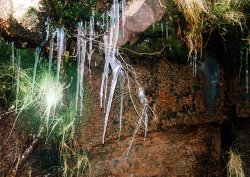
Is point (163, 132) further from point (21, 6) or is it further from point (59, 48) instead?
point (21, 6)

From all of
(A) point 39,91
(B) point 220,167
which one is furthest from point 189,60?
(A) point 39,91

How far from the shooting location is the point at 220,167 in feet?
12.1

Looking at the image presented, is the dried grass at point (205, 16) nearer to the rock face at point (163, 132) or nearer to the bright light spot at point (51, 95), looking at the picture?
the rock face at point (163, 132)

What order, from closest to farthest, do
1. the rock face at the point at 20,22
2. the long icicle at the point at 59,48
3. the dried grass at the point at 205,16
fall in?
1. the rock face at the point at 20,22
2. the long icicle at the point at 59,48
3. the dried grass at the point at 205,16

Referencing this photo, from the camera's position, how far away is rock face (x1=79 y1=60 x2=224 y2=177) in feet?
10.5

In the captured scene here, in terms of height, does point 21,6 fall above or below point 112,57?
above

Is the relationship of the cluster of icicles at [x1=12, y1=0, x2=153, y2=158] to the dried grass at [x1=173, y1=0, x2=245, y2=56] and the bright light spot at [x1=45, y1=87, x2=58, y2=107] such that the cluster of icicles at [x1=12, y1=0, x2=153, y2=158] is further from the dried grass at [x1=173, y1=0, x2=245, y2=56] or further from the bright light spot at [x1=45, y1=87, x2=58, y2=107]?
the dried grass at [x1=173, y1=0, x2=245, y2=56]

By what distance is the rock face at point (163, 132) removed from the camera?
321 centimetres

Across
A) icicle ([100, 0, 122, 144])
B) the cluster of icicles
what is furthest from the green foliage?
icicle ([100, 0, 122, 144])

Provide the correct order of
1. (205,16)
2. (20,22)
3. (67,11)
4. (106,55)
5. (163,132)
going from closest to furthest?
(20,22) → (67,11) → (106,55) → (205,16) → (163,132)

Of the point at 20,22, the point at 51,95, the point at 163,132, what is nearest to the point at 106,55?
the point at 51,95

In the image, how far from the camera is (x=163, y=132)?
340 centimetres

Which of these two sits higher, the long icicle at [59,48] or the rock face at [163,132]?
the long icicle at [59,48]

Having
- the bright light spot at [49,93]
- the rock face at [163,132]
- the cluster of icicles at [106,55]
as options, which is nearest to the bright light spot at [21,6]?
the cluster of icicles at [106,55]
